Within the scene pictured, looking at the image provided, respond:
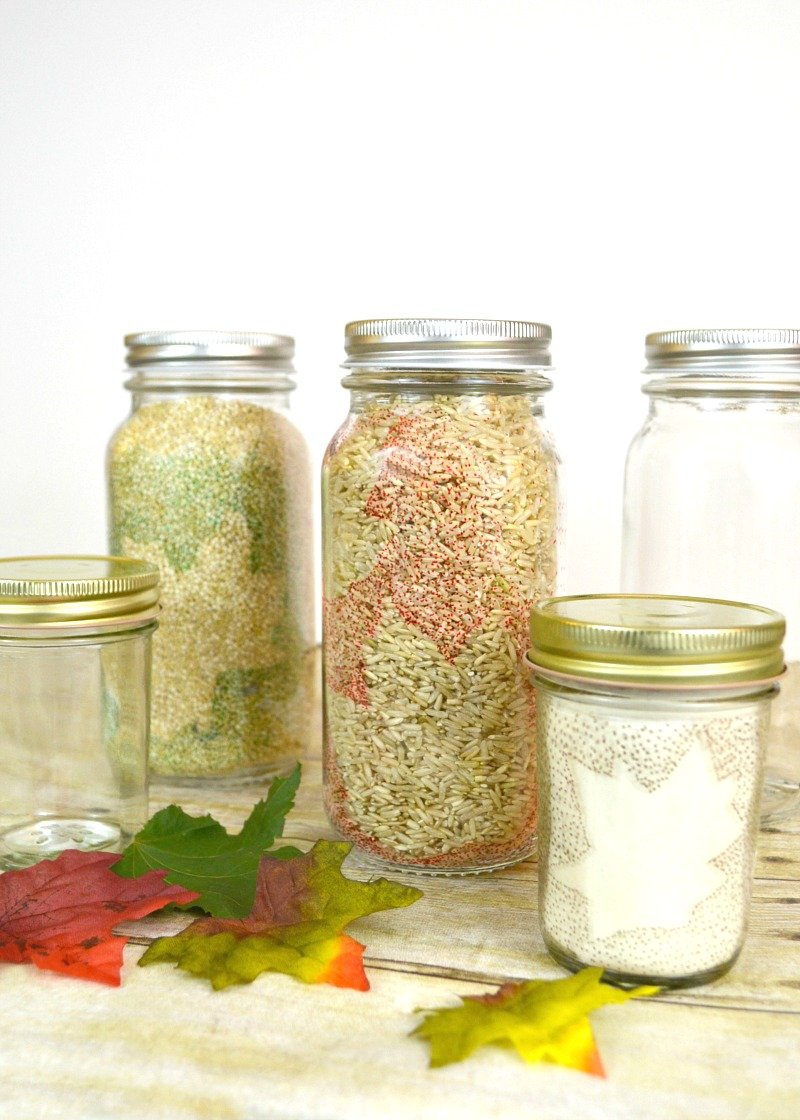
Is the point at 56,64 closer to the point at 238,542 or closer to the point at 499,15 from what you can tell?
the point at 499,15

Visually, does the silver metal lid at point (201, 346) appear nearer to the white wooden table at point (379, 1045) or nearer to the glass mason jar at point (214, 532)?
the glass mason jar at point (214, 532)

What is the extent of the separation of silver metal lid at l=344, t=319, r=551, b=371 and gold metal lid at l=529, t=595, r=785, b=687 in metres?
0.22

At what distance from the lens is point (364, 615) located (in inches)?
36.9

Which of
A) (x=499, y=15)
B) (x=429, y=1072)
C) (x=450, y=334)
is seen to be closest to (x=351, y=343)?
(x=450, y=334)

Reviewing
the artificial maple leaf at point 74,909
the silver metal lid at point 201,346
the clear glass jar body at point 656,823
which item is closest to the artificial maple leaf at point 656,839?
the clear glass jar body at point 656,823

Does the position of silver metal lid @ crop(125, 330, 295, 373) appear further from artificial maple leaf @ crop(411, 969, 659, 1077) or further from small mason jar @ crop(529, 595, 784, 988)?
artificial maple leaf @ crop(411, 969, 659, 1077)

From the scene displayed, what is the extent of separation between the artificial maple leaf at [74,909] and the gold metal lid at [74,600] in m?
0.17

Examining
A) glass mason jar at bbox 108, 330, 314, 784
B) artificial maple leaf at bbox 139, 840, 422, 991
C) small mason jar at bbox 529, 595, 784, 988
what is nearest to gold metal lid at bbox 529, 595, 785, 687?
small mason jar at bbox 529, 595, 784, 988

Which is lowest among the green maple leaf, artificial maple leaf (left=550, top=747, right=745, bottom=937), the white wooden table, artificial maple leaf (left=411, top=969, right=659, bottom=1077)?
the white wooden table

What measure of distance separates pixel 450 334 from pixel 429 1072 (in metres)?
0.51

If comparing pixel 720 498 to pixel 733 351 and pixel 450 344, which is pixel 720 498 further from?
pixel 450 344

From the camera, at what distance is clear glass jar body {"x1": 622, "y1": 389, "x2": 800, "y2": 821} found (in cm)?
108

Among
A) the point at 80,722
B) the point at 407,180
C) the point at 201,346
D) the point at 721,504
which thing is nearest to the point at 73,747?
the point at 80,722

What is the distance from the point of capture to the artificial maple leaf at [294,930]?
781 mm
